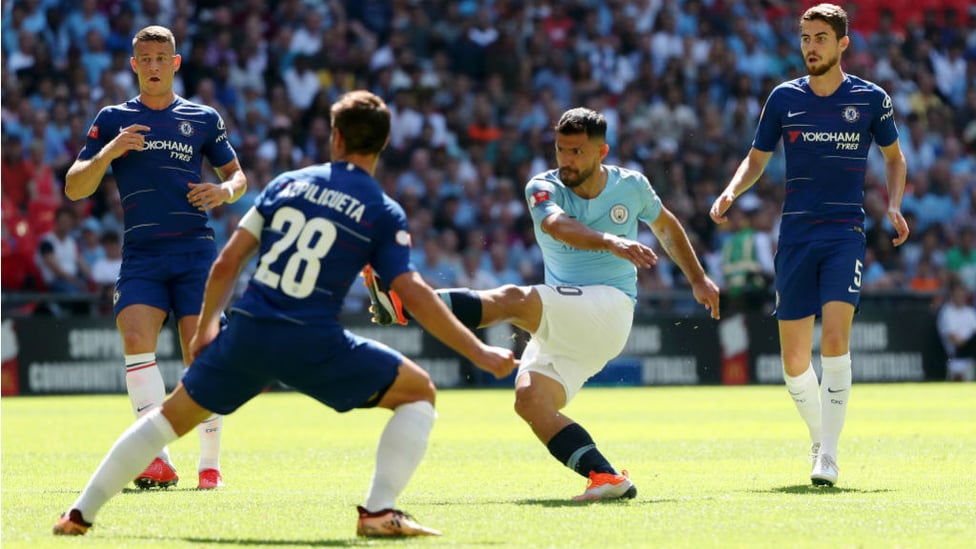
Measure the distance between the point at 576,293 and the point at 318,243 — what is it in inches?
87.5

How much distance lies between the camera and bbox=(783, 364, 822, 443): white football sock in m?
9.66

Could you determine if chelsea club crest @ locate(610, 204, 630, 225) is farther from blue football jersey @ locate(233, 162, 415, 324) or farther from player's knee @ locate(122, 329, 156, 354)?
player's knee @ locate(122, 329, 156, 354)

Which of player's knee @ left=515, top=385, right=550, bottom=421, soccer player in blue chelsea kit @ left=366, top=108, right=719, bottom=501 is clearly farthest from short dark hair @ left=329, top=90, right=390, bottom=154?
player's knee @ left=515, top=385, right=550, bottom=421

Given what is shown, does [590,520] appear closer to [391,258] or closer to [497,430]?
[391,258]

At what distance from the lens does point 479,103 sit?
24.5 metres

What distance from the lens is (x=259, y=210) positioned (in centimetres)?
663

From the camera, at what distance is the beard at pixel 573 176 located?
8.44 m

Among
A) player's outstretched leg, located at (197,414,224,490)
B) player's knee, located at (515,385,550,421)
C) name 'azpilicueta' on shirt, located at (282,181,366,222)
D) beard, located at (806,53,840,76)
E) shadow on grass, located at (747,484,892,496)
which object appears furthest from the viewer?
beard, located at (806,53,840,76)

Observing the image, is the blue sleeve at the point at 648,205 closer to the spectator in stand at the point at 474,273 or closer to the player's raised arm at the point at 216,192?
the player's raised arm at the point at 216,192

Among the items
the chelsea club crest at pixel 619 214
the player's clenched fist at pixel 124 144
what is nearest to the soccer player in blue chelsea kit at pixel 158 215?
the player's clenched fist at pixel 124 144

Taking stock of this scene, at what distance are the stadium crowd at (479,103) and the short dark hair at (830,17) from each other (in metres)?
11.8

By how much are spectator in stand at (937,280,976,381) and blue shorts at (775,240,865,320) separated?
13930mm

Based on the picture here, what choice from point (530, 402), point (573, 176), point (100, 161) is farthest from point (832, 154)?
point (100, 161)

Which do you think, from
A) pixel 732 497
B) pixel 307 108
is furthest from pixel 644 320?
pixel 732 497
